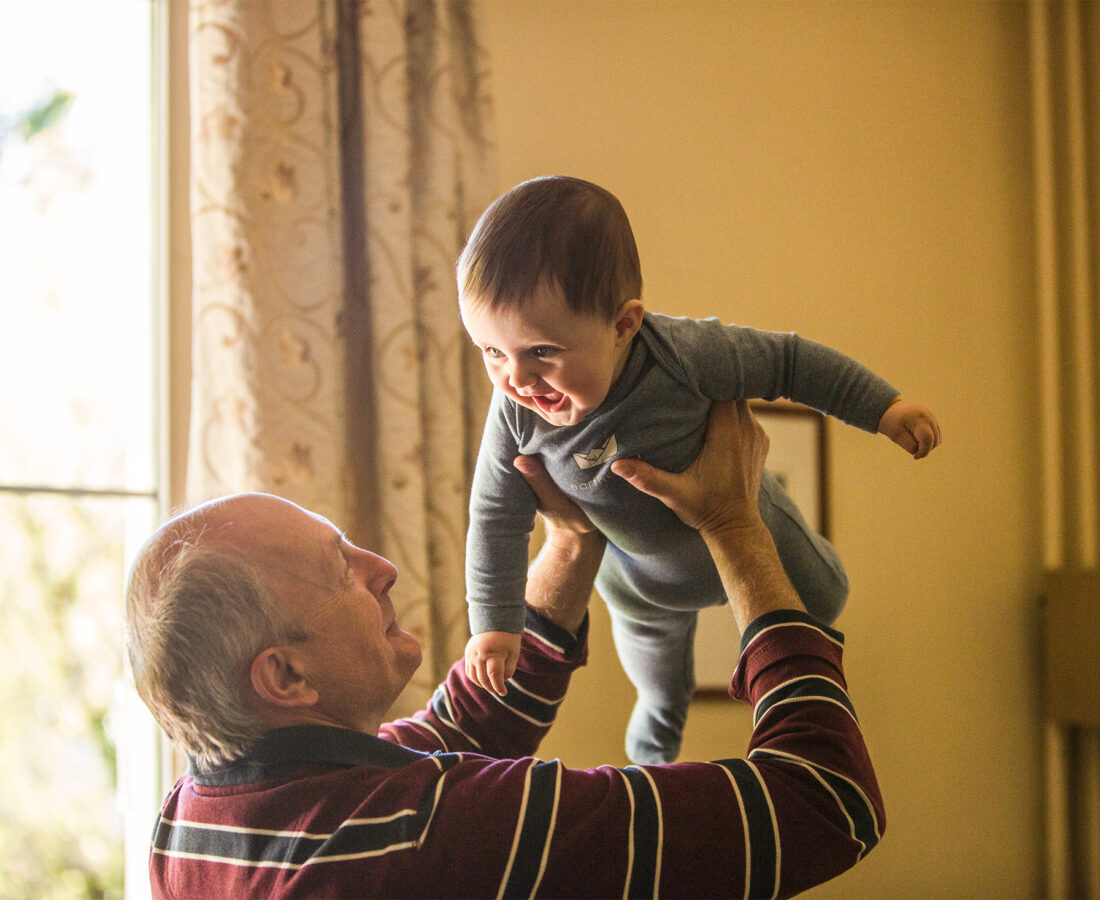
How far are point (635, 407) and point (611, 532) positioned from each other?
0.57 ft

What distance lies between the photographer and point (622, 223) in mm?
1040

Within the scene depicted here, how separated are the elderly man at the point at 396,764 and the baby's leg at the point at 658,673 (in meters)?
0.31

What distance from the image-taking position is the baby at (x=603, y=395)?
1.00 metres

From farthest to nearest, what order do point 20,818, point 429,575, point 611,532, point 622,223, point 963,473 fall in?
point 963,473, point 429,575, point 20,818, point 611,532, point 622,223

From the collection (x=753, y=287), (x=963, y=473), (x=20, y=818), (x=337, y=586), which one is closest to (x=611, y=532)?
(x=337, y=586)

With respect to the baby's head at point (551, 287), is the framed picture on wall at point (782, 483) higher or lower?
lower

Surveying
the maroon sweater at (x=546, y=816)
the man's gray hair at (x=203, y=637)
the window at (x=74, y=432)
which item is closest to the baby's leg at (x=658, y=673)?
the maroon sweater at (x=546, y=816)

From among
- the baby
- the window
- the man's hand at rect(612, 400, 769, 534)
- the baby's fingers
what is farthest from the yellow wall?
the baby's fingers

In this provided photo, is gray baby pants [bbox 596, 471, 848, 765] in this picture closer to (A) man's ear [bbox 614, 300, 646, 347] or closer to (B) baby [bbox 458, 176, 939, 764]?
(B) baby [bbox 458, 176, 939, 764]

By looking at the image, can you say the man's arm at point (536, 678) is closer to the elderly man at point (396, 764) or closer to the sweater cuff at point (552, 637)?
the sweater cuff at point (552, 637)

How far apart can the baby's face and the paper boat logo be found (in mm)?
49

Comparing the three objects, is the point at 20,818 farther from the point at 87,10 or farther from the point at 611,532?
the point at 87,10

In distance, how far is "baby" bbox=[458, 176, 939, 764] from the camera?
1004 mm

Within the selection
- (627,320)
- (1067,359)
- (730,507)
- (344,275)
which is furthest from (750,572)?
(1067,359)
